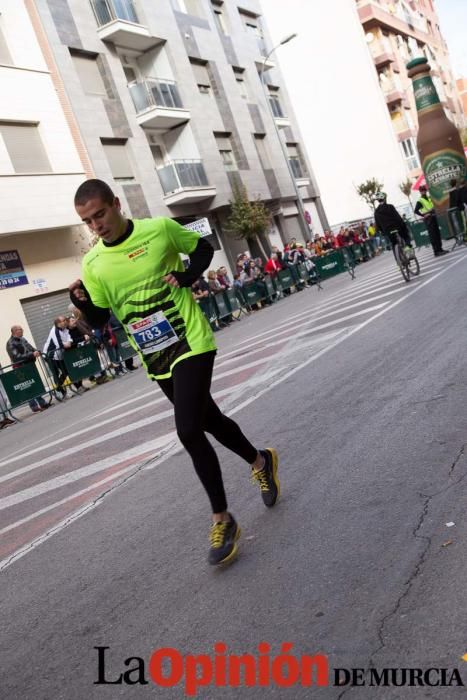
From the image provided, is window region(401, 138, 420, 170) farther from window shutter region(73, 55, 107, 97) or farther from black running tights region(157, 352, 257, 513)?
black running tights region(157, 352, 257, 513)

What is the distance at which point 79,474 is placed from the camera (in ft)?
23.1

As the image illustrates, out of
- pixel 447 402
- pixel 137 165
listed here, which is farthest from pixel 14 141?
pixel 447 402

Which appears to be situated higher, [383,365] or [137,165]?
[137,165]

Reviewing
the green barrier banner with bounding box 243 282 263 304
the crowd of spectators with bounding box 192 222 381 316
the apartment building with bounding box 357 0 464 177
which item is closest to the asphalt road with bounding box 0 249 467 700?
the crowd of spectators with bounding box 192 222 381 316

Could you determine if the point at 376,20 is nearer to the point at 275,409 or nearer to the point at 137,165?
the point at 137,165

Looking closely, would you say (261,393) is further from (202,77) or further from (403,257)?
(202,77)

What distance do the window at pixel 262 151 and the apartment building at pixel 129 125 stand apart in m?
0.09

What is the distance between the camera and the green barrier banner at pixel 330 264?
2841 cm

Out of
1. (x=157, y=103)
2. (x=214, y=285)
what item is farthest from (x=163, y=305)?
(x=157, y=103)

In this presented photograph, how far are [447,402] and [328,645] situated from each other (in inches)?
122

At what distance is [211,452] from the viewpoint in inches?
159

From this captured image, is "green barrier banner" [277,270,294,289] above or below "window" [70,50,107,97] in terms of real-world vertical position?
below

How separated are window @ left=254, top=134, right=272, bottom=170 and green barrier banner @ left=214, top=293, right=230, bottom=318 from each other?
19477mm

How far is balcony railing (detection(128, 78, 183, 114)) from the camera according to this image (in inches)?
1202
